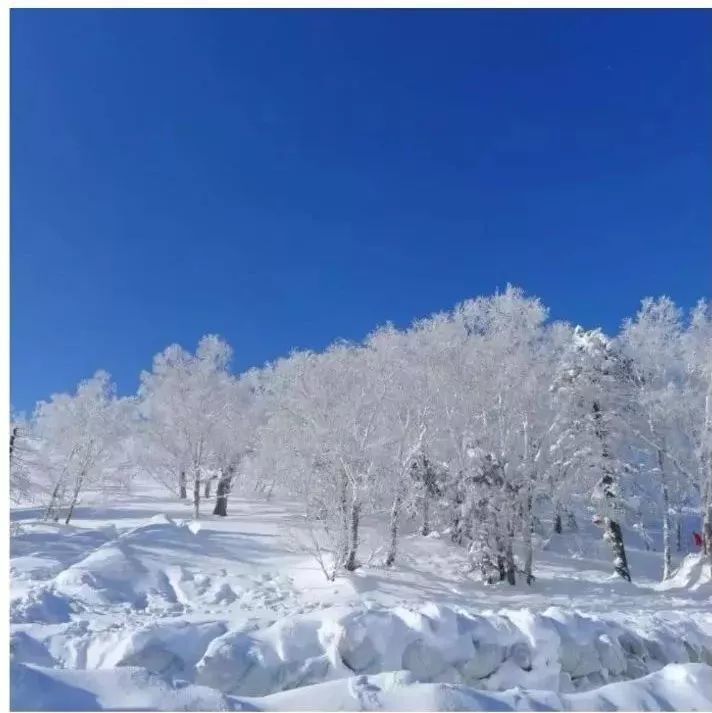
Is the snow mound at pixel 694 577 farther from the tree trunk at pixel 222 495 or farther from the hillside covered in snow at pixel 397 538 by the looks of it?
the tree trunk at pixel 222 495

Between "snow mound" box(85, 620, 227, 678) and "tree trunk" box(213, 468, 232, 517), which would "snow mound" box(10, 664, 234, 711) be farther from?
"tree trunk" box(213, 468, 232, 517)

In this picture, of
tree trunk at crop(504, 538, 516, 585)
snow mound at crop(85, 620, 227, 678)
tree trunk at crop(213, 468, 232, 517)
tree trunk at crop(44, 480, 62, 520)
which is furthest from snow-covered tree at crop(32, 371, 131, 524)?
tree trunk at crop(504, 538, 516, 585)

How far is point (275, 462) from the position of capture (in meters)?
23.7

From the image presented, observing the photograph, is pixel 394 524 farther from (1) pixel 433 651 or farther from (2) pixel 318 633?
(2) pixel 318 633

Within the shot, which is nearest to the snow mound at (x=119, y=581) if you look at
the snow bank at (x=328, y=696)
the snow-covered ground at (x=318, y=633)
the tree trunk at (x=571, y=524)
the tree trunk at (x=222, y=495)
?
the snow-covered ground at (x=318, y=633)

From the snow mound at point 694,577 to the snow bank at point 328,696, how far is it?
499 inches

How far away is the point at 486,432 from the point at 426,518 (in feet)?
15.9

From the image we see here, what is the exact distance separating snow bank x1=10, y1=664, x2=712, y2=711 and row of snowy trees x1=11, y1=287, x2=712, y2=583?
9.15 meters

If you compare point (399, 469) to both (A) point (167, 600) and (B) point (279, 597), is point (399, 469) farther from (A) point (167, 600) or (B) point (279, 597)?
(A) point (167, 600)

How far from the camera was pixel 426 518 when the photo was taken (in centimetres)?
2022

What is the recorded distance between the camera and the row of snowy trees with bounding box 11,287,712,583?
54.1 feet

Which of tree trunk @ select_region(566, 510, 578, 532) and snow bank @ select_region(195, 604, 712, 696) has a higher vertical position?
snow bank @ select_region(195, 604, 712, 696)

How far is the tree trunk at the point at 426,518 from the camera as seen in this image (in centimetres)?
1900

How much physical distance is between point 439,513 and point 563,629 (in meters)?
9.90
